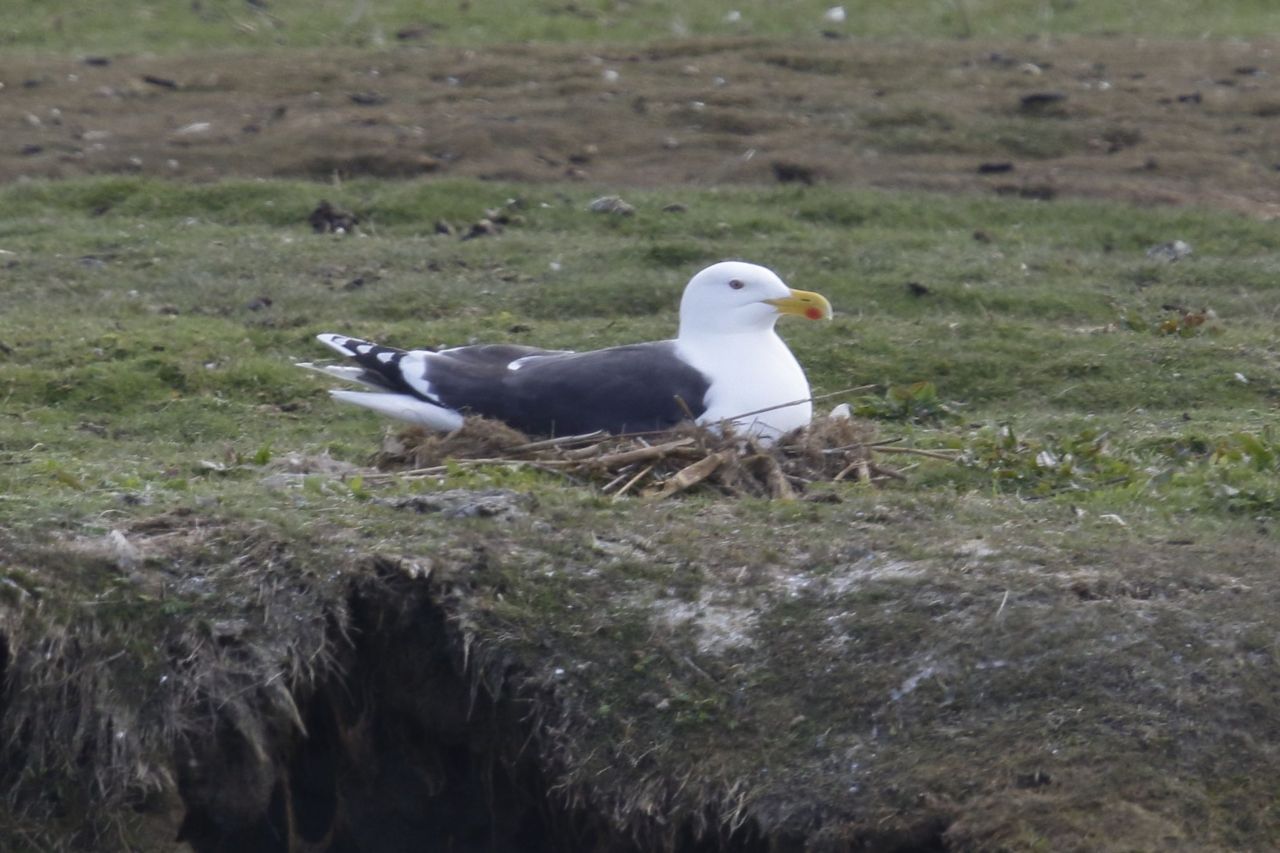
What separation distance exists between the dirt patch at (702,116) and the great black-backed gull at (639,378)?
736cm

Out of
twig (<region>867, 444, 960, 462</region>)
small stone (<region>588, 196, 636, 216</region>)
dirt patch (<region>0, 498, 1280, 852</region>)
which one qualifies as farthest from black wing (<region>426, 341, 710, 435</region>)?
small stone (<region>588, 196, 636, 216</region>)

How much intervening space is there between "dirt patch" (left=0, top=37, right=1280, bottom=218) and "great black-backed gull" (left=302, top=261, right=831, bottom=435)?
24.2ft

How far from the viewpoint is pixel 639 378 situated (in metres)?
7.47

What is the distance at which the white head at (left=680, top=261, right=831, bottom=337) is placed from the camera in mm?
7867

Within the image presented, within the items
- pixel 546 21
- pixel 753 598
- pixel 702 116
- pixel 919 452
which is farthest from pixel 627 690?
pixel 546 21

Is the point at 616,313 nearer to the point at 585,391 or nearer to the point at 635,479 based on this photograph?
the point at 585,391

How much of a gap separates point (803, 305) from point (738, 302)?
1.03 ft

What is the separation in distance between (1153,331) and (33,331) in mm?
6605

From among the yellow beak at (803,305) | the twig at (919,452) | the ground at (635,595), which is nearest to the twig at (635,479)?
the ground at (635,595)

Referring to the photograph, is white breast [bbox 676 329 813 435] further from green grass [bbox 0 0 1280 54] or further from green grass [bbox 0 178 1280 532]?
green grass [bbox 0 0 1280 54]

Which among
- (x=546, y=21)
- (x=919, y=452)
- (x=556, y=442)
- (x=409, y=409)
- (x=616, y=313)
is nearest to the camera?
(x=556, y=442)

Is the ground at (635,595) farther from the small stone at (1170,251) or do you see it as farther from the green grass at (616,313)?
the small stone at (1170,251)

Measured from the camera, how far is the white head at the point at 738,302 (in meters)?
7.87

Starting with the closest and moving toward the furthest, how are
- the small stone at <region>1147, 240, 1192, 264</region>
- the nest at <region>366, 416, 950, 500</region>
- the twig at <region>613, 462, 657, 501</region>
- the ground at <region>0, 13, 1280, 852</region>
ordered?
1. the ground at <region>0, 13, 1280, 852</region>
2. the twig at <region>613, 462, 657, 501</region>
3. the nest at <region>366, 416, 950, 500</region>
4. the small stone at <region>1147, 240, 1192, 264</region>
